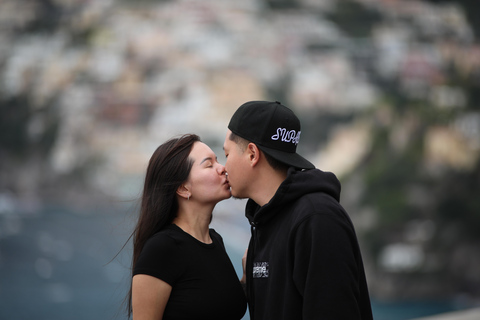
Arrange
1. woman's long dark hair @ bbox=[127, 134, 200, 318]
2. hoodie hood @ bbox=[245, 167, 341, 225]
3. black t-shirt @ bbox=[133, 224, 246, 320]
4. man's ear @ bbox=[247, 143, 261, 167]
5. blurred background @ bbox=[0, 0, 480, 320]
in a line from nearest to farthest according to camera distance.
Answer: hoodie hood @ bbox=[245, 167, 341, 225]
man's ear @ bbox=[247, 143, 261, 167]
black t-shirt @ bbox=[133, 224, 246, 320]
woman's long dark hair @ bbox=[127, 134, 200, 318]
blurred background @ bbox=[0, 0, 480, 320]

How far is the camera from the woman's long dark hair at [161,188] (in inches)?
93.2

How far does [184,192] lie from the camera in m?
2.44

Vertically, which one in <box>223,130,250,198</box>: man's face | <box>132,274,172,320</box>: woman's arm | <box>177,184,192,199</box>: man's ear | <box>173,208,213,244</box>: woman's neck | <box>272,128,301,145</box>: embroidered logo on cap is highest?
<box>272,128,301,145</box>: embroidered logo on cap

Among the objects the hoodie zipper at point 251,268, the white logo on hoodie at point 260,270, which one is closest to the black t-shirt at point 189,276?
the hoodie zipper at point 251,268

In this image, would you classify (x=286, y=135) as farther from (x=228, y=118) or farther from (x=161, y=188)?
(x=228, y=118)

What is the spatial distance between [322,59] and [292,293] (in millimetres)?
14567

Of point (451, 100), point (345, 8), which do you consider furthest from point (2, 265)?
point (451, 100)

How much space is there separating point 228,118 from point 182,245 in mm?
13177

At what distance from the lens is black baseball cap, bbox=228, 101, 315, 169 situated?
2.07 metres

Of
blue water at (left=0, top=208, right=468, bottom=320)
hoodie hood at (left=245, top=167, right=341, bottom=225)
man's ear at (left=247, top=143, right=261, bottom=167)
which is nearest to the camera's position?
hoodie hood at (left=245, top=167, right=341, bottom=225)

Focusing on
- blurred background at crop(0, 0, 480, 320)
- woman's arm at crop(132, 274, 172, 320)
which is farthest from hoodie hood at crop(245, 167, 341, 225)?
blurred background at crop(0, 0, 480, 320)

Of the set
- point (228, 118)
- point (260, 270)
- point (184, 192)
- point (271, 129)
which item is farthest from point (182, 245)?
point (228, 118)

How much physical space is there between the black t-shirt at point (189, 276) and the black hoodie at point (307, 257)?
0.16 metres

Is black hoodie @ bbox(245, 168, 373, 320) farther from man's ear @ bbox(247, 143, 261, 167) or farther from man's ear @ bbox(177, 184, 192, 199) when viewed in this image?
man's ear @ bbox(177, 184, 192, 199)
